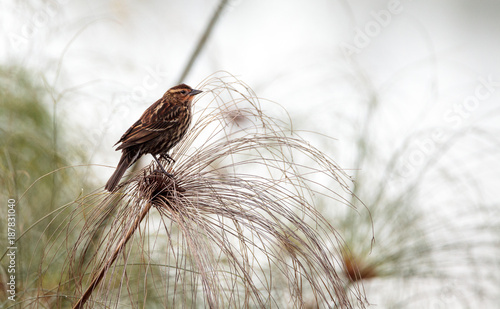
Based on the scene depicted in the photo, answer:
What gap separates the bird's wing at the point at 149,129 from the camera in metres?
2.83

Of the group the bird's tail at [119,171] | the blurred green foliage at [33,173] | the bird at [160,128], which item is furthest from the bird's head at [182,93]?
the blurred green foliage at [33,173]

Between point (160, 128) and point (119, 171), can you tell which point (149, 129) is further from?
point (119, 171)

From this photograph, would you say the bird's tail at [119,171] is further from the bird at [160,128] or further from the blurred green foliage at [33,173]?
the blurred green foliage at [33,173]

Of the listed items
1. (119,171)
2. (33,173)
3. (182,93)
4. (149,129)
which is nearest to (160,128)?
(149,129)

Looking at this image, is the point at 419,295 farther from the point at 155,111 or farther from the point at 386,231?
the point at 155,111

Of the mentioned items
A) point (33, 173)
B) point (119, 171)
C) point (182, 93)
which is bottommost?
point (119, 171)

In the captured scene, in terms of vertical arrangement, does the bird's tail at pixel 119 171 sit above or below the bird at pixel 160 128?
below

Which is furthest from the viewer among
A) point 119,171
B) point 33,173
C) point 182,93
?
point 182,93

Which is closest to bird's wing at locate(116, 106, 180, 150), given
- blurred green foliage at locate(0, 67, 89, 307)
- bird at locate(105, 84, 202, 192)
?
bird at locate(105, 84, 202, 192)

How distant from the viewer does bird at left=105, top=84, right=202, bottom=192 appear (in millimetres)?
2805


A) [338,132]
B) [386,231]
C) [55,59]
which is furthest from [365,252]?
[55,59]

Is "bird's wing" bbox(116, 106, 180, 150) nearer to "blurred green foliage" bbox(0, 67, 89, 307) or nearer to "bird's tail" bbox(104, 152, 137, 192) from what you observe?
"bird's tail" bbox(104, 152, 137, 192)

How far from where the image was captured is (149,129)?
2.91 metres

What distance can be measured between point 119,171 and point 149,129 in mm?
385
